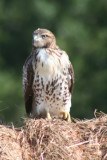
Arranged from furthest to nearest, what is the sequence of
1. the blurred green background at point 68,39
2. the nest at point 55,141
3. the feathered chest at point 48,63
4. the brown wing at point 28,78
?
the blurred green background at point 68,39
the brown wing at point 28,78
the feathered chest at point 48,63
the nest at point 55,141

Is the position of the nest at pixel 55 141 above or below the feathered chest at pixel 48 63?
below

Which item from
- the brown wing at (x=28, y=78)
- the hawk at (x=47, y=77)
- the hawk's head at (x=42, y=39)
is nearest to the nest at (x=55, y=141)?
the hawk at (x=47, y=77)

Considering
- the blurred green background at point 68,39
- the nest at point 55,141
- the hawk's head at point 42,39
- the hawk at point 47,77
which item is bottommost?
the nest at point 55,141

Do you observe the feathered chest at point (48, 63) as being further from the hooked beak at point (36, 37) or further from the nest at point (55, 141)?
the nest at point (55, 141)

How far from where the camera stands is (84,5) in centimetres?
1830

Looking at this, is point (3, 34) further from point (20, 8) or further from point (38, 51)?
point (38, 51)

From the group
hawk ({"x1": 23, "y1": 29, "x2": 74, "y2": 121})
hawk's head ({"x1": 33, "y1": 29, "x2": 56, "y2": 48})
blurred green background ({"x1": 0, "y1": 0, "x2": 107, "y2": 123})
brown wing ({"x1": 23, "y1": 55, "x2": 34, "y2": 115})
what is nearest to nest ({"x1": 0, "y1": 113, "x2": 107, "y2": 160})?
hawk ({"x1": 23, "y1": 29, "x2": 74, "y2": 121})

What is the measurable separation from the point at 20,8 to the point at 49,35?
10.7 meters

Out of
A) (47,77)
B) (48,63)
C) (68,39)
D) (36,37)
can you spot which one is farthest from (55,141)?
(68,39)

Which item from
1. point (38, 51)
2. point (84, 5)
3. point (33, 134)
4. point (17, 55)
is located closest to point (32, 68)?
point (38, 51)

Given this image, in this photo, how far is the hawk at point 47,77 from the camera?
7.59 m

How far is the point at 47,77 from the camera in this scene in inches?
298

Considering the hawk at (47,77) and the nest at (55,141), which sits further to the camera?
the hawk at (47,77)

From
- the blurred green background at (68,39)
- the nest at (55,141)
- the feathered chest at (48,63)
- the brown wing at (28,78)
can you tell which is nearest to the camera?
the nest at (55,141)
